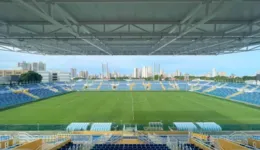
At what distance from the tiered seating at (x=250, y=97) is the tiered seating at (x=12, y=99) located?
30.2 meters

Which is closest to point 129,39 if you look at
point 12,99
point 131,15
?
point 131,15

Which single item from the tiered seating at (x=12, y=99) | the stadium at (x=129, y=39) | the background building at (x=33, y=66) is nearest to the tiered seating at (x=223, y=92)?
the stadium at (x=129, y=39)

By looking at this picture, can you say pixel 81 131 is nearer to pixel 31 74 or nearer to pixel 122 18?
pixel 122 18

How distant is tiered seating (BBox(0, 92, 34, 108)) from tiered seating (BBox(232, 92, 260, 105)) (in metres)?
30.2

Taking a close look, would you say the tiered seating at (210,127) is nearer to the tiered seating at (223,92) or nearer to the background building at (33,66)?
the tiered seating at (223,92)

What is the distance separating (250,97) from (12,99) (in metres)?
32.3

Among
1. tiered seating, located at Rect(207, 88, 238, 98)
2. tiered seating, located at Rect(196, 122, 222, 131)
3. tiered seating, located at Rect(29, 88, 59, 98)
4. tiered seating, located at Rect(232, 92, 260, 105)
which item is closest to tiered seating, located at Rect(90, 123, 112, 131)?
tiered seating, located at Rect(196, 122, 222, 131)

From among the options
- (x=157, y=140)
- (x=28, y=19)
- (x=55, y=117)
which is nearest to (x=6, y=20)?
(x=28, y=19)

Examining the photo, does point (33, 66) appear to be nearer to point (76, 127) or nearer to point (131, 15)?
point (76, 127)

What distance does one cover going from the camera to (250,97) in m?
28.2

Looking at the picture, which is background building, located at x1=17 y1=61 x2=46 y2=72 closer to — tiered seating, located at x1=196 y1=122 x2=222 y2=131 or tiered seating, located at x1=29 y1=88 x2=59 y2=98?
tiered seating, located at x1=29 y1=88 x2=59 y2=98

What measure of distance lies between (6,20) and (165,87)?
43156mm

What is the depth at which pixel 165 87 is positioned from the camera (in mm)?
48594

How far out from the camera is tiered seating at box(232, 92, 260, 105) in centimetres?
2630
